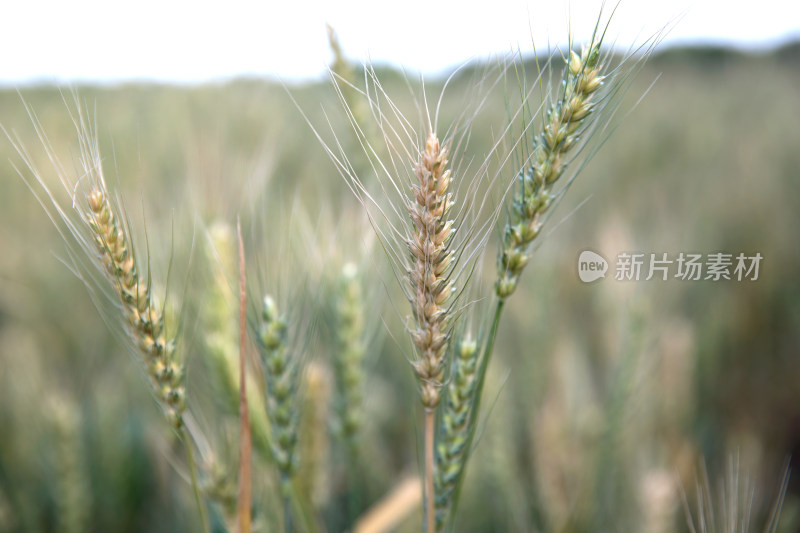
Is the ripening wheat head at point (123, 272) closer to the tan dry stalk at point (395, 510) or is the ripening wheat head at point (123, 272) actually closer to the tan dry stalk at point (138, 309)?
the tan dry stalk at point (138, 309)

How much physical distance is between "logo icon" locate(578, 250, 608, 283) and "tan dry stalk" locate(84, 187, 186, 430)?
1444 mm

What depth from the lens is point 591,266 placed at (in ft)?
6.34

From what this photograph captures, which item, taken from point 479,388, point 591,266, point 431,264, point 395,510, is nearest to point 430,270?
point 431,264

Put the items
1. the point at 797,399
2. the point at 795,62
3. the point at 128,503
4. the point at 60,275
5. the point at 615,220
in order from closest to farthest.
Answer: the point at 128,503 → the point at 797,399 → the point at 615,220 → the point at 60,275 → the point at 795,62

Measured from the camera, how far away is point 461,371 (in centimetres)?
58

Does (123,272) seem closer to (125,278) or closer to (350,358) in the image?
(125,278)

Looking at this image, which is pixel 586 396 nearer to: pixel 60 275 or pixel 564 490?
pixel 564 490

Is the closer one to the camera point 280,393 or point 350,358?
point 280,393

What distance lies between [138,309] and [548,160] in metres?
0.44

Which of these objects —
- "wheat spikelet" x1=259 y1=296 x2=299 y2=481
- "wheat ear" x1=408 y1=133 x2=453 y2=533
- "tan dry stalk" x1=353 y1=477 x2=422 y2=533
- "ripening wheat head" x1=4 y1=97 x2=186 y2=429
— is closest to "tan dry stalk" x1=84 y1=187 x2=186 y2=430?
"ripening wheat head" x1=4 y1=97 x2=186 y2=429

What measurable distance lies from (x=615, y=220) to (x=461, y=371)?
1.53m

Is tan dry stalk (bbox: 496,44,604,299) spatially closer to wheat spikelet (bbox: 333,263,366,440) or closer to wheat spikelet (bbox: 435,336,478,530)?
wheat spikelet (bbox: 435,336,478,530)

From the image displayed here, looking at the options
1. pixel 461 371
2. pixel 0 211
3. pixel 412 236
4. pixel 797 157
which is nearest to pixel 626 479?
pixel 461 371

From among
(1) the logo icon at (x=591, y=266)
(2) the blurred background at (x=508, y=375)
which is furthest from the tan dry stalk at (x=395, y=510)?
(1) the logo icon at (x=591, y=266)
